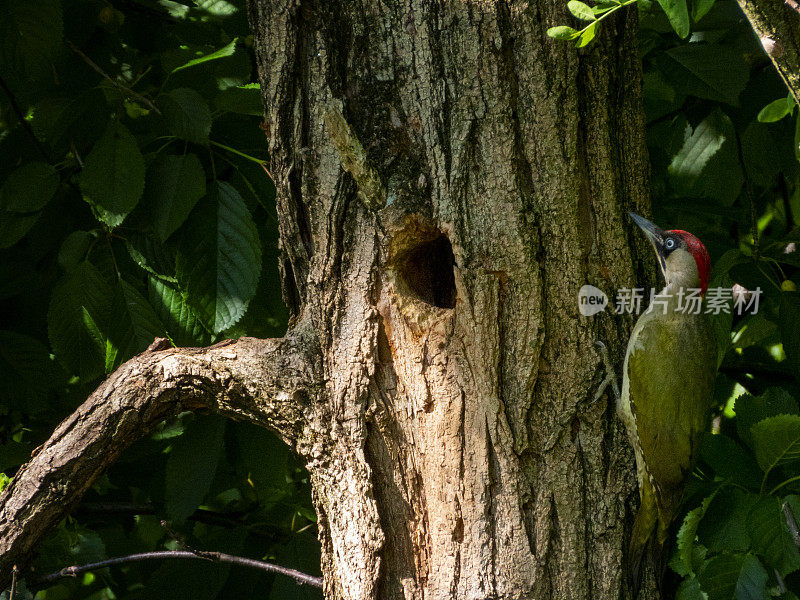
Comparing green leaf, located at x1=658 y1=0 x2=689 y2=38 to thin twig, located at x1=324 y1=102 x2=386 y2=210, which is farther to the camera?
thin twig, located at x1=324 y1=102 x2=386 y2=210

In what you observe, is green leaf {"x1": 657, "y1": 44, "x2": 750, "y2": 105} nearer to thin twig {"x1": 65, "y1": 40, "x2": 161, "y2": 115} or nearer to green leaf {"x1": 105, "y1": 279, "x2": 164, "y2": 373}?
thin twig {"x1": 65, "y1": 40, "x2": 161, "y2": 115}

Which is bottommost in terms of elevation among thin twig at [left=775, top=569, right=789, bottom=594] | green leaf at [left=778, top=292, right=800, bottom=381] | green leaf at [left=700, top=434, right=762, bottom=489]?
thin twig at [left=775, top=569, right=789, bottom=594]

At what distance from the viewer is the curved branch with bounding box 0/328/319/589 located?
1925mm

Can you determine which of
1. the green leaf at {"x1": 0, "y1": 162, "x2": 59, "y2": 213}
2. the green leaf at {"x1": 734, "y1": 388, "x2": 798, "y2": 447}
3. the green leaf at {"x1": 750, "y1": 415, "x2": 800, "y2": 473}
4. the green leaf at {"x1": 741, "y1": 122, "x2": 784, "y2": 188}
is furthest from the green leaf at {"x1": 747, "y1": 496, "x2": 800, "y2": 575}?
the green leaf at {"x1": 0, "y1": 162, "x2": 59, "y2": 213}

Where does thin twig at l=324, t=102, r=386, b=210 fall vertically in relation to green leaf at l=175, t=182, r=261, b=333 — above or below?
above

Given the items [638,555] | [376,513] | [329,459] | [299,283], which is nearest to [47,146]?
[299,283]

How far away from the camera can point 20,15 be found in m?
2.36

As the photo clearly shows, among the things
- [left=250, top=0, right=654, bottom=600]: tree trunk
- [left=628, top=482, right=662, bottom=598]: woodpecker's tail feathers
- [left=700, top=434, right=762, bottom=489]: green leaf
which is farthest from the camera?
[left=700, top=434, right=762, bottom=489]: green leaf

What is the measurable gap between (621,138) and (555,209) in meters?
0.29

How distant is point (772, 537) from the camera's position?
6.08 ft

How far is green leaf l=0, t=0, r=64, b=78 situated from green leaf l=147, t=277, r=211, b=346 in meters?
0.80

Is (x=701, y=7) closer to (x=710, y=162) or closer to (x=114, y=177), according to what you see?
(x=710, y=162)

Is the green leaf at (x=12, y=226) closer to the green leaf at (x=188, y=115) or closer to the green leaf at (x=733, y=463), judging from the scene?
the green leaf at (x=188, y=115)

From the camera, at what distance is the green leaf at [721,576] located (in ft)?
5.98
